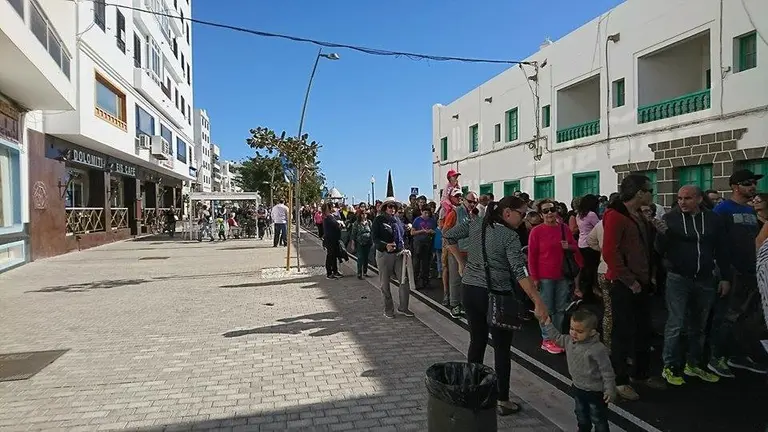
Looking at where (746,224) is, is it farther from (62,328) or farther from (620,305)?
(62,328)

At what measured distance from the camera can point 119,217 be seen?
24.5 metres

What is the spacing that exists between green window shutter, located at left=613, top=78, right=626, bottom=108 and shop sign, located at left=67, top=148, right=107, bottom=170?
58.0 feet

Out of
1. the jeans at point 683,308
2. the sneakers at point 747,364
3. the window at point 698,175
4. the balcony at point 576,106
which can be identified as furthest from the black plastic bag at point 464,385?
the balcony at point 576,106

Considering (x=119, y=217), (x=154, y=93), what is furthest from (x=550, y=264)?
(x=154, y=93)

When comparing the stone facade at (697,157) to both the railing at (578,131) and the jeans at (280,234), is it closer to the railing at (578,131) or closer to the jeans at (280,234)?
the railing at (578,131)

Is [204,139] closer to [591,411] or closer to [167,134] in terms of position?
[167,134]

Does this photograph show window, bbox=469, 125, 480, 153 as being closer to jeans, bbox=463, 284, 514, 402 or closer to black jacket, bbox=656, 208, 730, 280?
black jacket, bbox=656, 208, 730, 280

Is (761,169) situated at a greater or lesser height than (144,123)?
lesser

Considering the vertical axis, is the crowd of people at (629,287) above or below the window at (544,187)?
below

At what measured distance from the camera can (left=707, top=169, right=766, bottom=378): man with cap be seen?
4.94m

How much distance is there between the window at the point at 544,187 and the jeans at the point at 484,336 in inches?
566

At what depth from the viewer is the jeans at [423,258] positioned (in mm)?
10570

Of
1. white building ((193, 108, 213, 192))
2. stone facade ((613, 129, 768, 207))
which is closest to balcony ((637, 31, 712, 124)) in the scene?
stone facade ((613, 129, 768, 207))

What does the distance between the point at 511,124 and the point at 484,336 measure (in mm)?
17709
